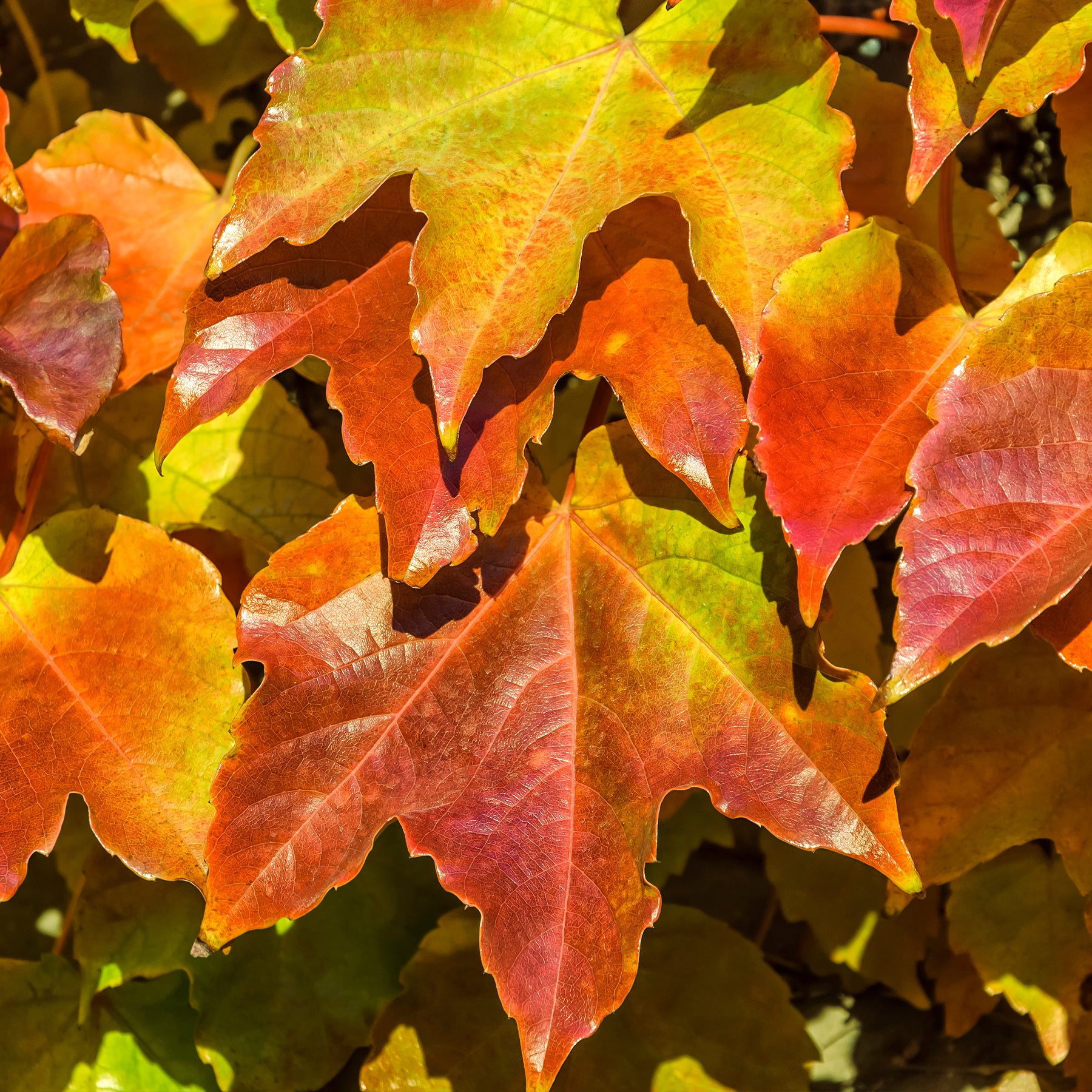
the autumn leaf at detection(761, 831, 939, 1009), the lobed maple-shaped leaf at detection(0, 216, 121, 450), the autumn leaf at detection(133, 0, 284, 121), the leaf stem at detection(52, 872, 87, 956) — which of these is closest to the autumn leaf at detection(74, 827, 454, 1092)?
the leaf stem at detection(52, 872, 87, 956)

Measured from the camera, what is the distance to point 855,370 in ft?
1.71

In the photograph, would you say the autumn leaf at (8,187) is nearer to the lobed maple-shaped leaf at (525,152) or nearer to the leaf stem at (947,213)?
the lobed maple-shaped leaf at (525,152)

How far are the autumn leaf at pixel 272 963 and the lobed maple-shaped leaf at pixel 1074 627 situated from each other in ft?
1.78

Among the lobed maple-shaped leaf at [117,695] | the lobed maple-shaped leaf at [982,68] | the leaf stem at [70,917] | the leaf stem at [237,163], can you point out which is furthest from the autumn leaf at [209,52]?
the leaf stem at [70,917]

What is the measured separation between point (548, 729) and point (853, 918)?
0.46 meters

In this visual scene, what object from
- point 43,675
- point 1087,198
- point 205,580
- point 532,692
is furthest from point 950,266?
point 43,675

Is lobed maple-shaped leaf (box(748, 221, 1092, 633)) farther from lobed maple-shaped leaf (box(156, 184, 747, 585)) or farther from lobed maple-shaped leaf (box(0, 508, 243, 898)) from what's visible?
lobed maple-shaped leaf (box(0, 508, 243, 898))

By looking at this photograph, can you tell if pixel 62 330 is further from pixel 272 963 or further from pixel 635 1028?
pixel 635 1028

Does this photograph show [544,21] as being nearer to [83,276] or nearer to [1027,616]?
[83,276]

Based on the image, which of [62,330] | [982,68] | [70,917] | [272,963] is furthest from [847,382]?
[70,917]

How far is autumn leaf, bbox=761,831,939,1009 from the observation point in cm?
88

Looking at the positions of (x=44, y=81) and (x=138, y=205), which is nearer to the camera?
(x=138, y=205)

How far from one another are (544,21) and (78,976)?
831mm

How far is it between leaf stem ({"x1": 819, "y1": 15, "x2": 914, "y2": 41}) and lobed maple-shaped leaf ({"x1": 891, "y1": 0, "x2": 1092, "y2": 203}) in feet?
0.53
